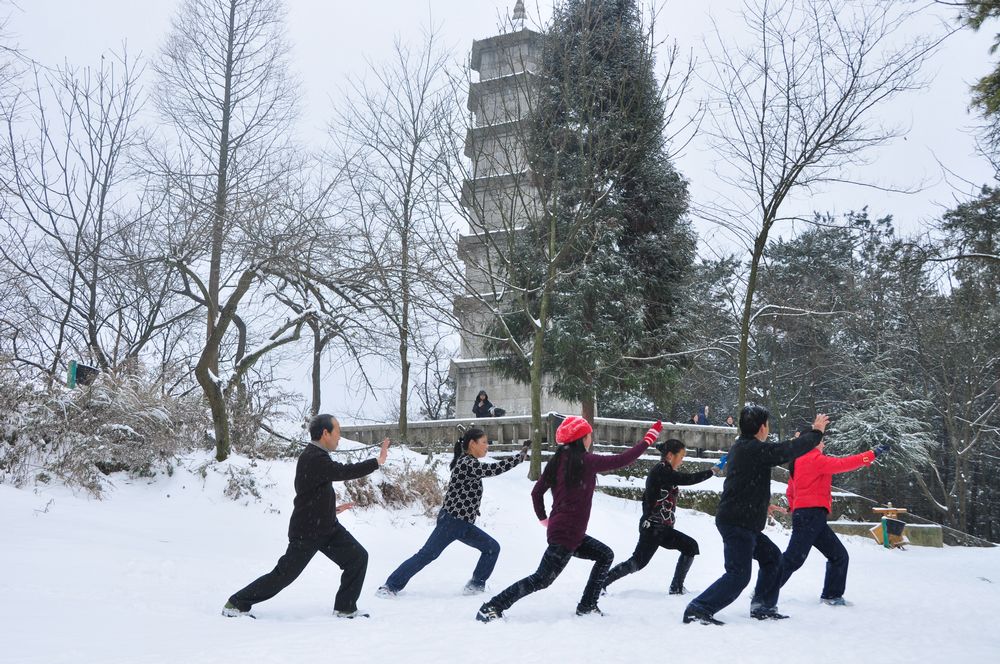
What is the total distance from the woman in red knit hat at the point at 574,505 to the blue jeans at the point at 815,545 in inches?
74.1

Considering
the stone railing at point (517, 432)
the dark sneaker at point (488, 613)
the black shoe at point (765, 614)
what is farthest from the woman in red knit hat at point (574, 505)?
the stone railing at point (517, 432)

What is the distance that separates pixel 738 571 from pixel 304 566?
132 inches

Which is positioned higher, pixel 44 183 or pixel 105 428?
pixel 44 183

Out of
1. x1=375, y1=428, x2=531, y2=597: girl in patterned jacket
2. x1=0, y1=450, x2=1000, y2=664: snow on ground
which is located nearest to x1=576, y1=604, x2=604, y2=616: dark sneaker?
x1=0, y1=450, x2=1000, y2=664: snow on ground

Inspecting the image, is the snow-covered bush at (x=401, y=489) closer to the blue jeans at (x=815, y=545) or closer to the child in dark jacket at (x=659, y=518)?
the child in dark jacket at (x=659, y=518)

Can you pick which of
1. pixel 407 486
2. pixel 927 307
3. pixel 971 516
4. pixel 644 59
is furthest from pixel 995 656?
pixel 971 516

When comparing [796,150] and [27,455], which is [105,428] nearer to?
[27,455]

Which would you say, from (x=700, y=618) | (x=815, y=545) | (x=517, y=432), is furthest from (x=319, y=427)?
(x=517, y=432)

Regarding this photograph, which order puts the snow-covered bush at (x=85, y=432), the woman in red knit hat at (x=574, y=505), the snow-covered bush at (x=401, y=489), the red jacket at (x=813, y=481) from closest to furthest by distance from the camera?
the woman in red knit hat at (x=574, y=505) < the red jacket at (x=813, y=481) < the snow-covered bush at (x=85, y=432) < the snow-covered bush at (x=401, y=489)

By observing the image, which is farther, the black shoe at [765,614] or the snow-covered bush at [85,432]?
the snow-covered bush at [85,432]

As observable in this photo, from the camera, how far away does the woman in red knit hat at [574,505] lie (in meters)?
6.49

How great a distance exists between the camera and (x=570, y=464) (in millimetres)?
6703

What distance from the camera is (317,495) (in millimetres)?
6223

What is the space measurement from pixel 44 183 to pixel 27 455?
28.4ft
